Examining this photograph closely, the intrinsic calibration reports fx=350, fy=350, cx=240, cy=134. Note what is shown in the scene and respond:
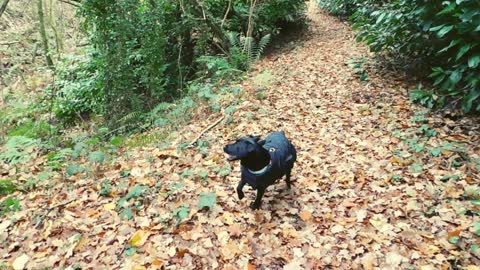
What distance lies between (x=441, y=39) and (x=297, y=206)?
3.74 metres

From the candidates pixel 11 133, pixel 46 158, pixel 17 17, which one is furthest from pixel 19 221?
pixel 17 17

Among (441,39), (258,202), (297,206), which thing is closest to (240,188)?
(258,202)

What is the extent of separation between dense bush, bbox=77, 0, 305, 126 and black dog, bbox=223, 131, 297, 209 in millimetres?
4350

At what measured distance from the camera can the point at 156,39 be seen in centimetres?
777

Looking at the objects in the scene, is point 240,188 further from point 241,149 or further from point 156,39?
point 156,39

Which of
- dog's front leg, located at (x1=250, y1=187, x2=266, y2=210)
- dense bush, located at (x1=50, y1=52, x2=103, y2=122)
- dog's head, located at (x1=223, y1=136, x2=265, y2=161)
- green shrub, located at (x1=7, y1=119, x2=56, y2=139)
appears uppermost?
dog's head, located at (x1=223, y1=136, x2=265, y2=161)

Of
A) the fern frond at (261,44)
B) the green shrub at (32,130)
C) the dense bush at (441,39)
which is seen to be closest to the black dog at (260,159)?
the dense bush at (441,39)

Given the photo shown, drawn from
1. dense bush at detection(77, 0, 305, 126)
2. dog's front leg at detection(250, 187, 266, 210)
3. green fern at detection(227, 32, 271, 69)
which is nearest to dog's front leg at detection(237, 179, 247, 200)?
dog's front leg at detection(250, 187, 266, 210)

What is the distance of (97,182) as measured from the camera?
452cm

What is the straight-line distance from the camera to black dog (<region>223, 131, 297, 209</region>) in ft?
10.7

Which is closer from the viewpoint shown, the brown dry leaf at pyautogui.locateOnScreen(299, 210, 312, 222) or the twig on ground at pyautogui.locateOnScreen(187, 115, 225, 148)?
the brown dry leaf at pyautogui.locateOnScreen(299, 210, 312, 222)

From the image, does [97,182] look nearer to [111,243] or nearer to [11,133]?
[111,243]

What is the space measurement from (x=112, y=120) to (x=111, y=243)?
4.62 metres

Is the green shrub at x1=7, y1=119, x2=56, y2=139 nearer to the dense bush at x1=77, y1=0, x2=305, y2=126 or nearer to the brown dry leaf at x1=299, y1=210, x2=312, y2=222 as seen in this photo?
the dense bush at x1=77, y1=0, x2=305, y2=126
